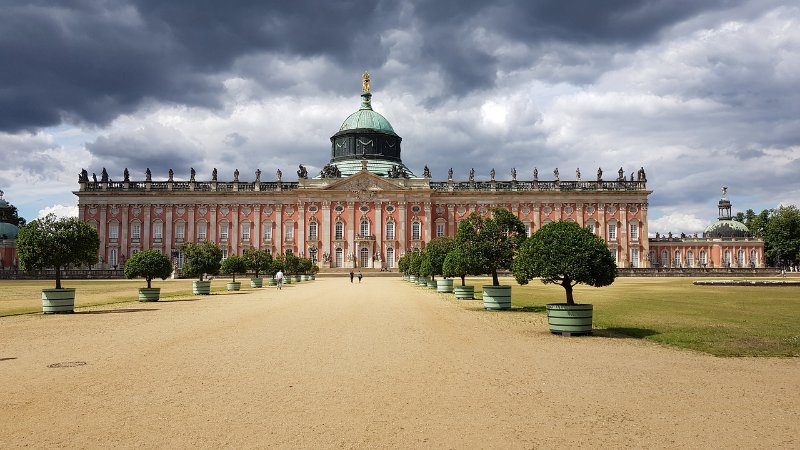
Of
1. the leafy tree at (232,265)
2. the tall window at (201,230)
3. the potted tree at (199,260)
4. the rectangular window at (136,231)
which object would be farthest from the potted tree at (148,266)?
the rectangular window at (136,231)

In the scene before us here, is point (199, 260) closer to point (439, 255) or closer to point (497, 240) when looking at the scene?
point (439, 255)

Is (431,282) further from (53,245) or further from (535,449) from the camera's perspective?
(535,449)

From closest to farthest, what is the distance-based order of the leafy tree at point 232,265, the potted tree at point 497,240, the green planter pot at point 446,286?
the potted tree at point 497,240, the green planter pot at point 446,286, the leafy tree at point 232,265

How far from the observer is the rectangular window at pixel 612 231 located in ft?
293

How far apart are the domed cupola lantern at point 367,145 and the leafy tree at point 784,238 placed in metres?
51.7

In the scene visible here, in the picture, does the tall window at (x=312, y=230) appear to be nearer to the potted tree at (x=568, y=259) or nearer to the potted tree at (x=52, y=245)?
the potted tree at (x=52, y=245)

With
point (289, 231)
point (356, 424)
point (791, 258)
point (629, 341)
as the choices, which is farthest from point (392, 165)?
point (356, 424)

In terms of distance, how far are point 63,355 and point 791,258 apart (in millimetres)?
98641

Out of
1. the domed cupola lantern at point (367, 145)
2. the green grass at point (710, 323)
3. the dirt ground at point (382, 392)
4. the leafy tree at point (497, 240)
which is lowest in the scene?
the dirt ground at point (382, 392)

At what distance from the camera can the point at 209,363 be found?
1188cm

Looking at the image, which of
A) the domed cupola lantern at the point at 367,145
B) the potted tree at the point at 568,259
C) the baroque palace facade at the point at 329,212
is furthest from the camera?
the domed cupola lantern at the point at 367,145

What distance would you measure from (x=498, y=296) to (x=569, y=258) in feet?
23.6

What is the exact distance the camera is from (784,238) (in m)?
90.4

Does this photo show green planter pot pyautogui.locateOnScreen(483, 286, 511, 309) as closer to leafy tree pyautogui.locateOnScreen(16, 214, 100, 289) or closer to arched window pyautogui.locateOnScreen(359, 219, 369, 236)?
leafy tree pyautogui.locateOnScreen(16, 214, 100, 289)
